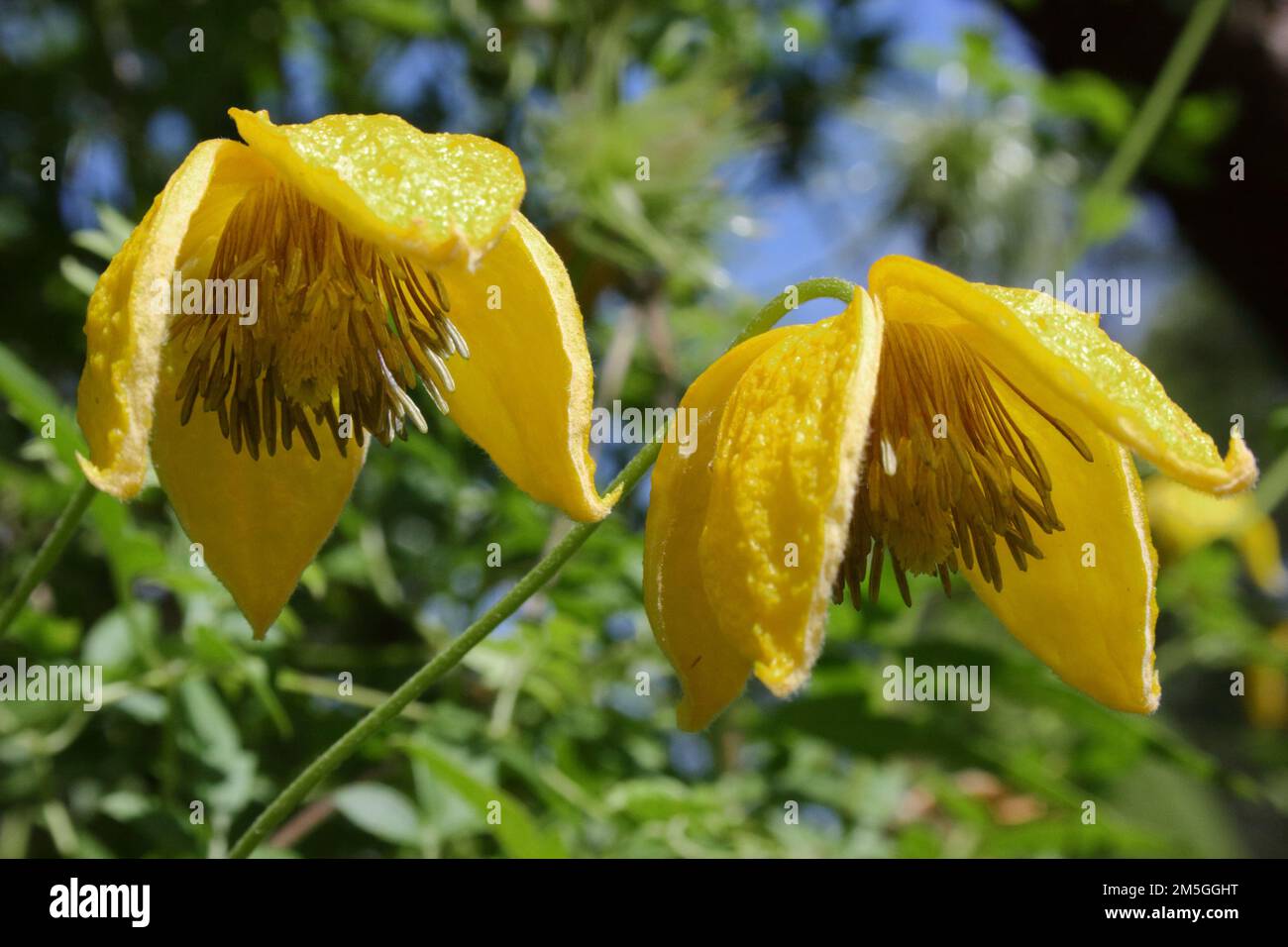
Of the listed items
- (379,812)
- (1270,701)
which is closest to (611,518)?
(379,812)

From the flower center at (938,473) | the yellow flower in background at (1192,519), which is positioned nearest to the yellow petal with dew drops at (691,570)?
the flower center at (938,473)

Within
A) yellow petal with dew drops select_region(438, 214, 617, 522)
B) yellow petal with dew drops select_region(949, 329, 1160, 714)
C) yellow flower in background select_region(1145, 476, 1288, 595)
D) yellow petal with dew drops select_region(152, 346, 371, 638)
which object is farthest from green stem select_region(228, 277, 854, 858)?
yellow flower in background select_region(1145, 476, 1288, 595)

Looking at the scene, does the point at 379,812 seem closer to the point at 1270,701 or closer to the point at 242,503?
the point at 242,503

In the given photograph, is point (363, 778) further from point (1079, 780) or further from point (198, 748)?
point (1079, 780)

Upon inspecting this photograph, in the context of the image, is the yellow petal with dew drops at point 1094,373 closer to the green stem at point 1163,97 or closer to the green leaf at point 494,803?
the green leaf at point 494,803

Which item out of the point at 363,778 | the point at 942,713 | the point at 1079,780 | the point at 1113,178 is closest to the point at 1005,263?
the point at 1113,178

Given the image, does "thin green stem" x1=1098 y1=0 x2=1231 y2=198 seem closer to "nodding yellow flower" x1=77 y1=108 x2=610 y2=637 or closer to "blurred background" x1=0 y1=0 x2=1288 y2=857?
"blurred background" x1=0 y1=0 x2=1288 y2=857

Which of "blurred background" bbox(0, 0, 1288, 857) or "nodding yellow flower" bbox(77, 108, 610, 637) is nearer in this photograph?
"nodding yellow flower" bbox(77, 108, 610, 637)

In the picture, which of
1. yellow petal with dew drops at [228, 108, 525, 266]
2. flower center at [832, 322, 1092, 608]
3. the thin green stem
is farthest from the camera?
the thin green stem
